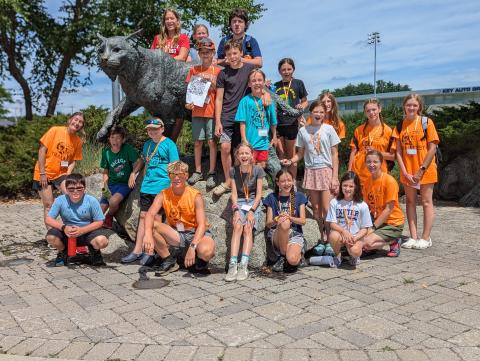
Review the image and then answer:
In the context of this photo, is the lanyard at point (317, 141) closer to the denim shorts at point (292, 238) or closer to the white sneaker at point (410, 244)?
the denim shorts at point (292, 238)

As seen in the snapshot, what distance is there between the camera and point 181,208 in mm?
5062

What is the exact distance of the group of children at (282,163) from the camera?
5.16 m

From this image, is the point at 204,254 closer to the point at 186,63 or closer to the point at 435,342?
the point at 435,342

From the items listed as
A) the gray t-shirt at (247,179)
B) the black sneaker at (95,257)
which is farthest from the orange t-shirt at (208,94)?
the black sneaker at (95,257)

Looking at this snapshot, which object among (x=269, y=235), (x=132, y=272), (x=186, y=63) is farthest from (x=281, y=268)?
(x=186, y=63)

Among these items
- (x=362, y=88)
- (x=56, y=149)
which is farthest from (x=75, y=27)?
(x=362, y=88)

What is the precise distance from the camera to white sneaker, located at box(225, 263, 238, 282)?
477 cm

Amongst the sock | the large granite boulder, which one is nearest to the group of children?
the sock

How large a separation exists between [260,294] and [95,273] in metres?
1.97

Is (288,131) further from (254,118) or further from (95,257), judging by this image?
(95,257)

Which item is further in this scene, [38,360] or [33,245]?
[33,245]

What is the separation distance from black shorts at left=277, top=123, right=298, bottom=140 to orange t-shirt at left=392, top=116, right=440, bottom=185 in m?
1.35

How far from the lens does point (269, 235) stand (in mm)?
5309

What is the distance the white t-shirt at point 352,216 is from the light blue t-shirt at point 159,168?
76.3 inches
